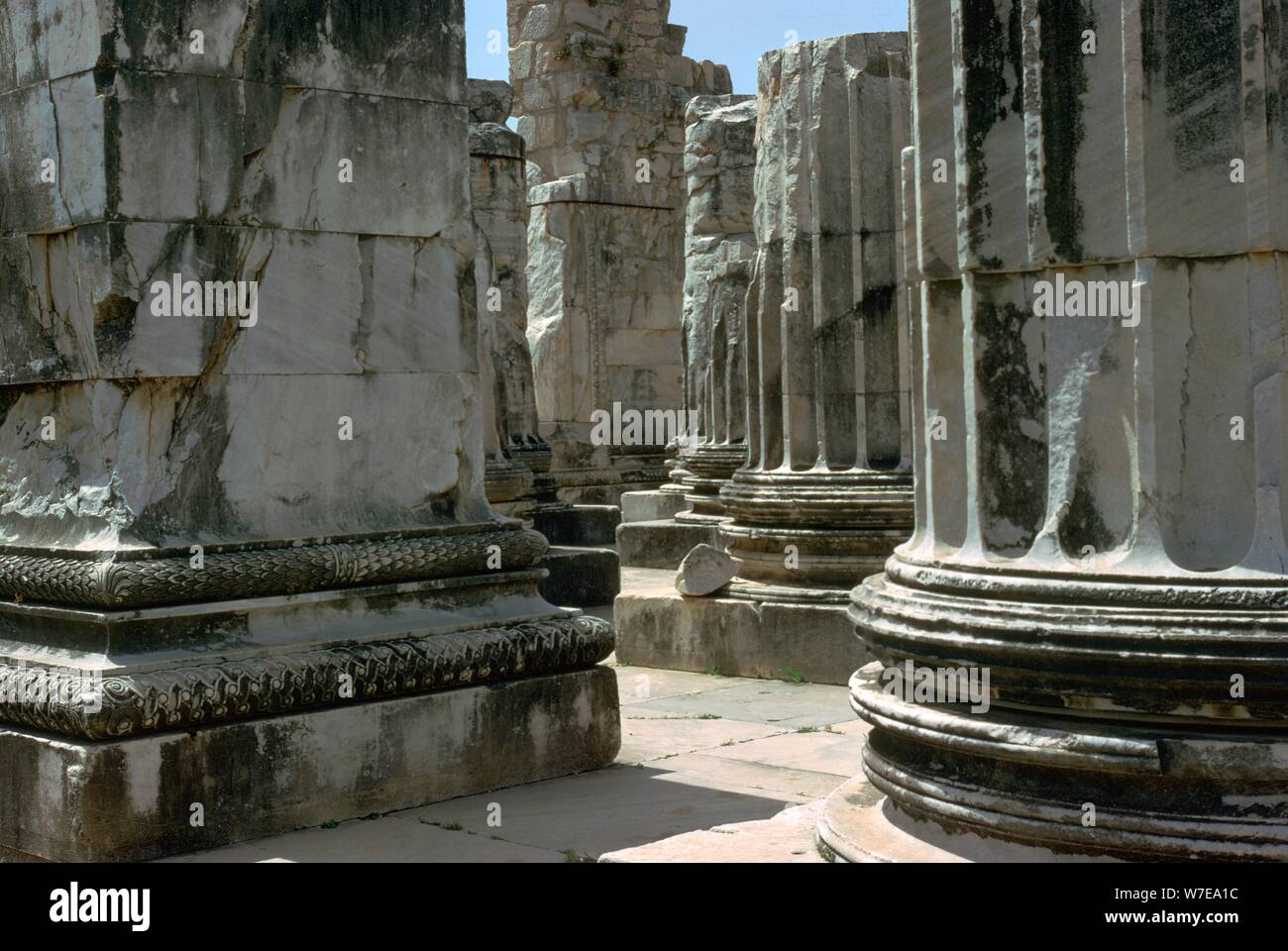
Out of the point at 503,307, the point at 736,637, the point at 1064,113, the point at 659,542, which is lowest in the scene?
the point at 736,637

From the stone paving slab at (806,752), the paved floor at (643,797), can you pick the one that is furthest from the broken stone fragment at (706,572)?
the stone paving slab at (806,752)

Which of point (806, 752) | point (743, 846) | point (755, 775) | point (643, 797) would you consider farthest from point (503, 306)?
point (743, 846)

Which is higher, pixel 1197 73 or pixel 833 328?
pixel 1197 73

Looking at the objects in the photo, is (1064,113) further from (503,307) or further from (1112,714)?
(503,307)

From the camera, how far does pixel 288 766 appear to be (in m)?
4.89

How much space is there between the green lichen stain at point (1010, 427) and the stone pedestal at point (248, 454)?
93.1 inches

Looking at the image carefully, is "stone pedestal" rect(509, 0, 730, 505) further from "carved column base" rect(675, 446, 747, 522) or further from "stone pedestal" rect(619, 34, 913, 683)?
"stone pedestal" rect(619, 34, 913, 683)

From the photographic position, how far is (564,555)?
1030cm

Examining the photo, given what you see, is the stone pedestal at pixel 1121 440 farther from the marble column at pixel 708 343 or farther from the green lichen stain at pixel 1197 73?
the marble column at pixel 708 343

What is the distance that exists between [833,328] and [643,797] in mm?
3479

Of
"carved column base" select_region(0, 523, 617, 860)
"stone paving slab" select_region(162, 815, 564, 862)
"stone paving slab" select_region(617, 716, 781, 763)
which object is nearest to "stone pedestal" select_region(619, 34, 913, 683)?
"stone paving slab" select_region(617, 716, 781, 763)

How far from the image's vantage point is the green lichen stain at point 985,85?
11.2 feet
